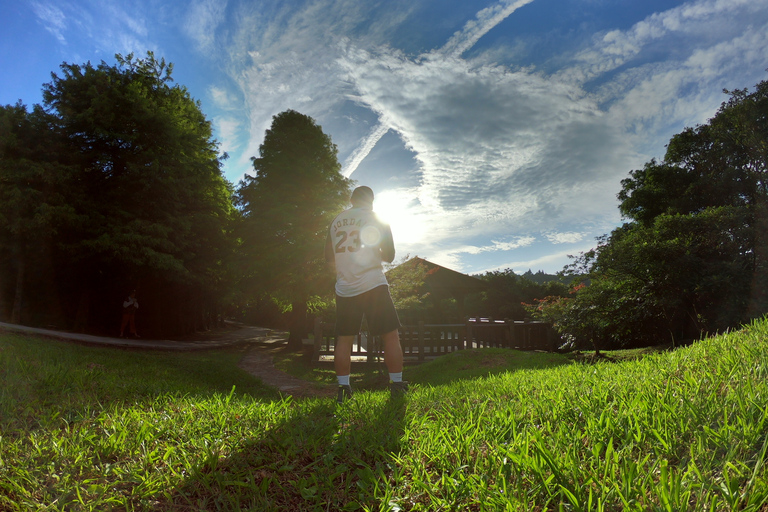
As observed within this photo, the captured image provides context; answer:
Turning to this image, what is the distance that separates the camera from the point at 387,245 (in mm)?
4043

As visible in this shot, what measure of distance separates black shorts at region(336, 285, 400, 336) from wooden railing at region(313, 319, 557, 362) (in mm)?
7723

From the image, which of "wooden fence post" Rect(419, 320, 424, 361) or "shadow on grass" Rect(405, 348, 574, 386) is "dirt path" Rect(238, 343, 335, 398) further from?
"wooden fence post" Rect(419, 320, 424, 361)

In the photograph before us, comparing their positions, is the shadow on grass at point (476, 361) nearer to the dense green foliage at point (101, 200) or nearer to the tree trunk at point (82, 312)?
the dense green foliage at point (101, 200)

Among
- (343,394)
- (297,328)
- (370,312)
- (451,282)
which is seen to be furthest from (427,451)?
(451,282)

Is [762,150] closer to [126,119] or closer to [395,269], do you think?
[395,269]

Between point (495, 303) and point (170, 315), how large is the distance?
19315mm

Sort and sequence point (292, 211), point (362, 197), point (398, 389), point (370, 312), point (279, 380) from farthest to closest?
point (292, 211), point (279, 380), point (362, 197), point (370, 312), point (398, 389)

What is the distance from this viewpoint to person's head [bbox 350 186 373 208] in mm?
4141

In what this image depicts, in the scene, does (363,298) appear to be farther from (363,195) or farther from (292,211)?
(292,211)

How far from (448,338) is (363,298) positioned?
959cm

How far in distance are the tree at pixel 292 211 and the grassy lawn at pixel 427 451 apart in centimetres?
1043

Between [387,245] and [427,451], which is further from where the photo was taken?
[387,245]

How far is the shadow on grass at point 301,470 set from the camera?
163 centimetres

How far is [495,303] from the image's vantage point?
25.4 m
